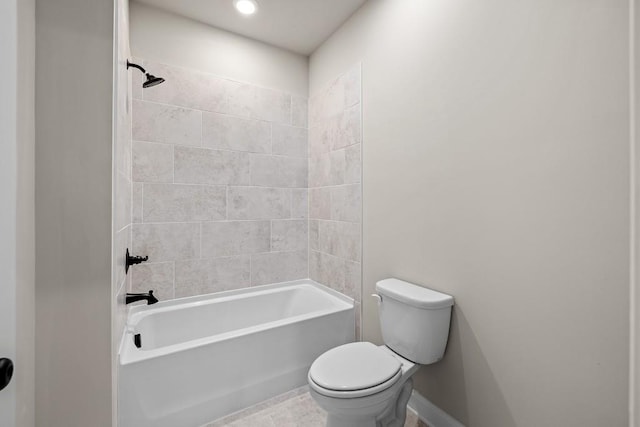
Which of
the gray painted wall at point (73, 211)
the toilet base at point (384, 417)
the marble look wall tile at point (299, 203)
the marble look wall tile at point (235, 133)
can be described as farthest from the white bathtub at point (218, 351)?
the marble look wall tile at point (235, 133)

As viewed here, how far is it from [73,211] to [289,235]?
5.71 feet

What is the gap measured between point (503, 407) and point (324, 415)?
3.17ft

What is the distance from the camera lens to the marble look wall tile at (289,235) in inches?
101

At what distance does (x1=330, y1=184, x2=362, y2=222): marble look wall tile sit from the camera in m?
2.11

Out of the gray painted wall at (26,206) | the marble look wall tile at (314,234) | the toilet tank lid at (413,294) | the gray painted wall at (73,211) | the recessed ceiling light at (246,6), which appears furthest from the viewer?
the marble look wall tile at (314,234)

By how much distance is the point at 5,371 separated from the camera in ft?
2.00

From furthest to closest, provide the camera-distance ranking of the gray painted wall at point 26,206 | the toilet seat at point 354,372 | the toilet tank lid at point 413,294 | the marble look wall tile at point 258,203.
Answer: the marble look wall tile at point 258,203 < the toilet tank lid at point 413,294 < the toilet seat at point 354,372 < the gray painted wall at point 26,206

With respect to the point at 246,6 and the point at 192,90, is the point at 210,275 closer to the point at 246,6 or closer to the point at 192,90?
the point at 192,90

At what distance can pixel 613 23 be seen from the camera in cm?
96

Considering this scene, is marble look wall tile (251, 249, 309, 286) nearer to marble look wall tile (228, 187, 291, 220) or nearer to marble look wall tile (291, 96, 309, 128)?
marble look wall tile (228, 187, 291, 220)

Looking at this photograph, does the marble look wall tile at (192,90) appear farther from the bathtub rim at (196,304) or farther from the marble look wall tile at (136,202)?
the bathtub rim at (196,304)

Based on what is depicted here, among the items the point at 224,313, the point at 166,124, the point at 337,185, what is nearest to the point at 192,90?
the point at 166,124

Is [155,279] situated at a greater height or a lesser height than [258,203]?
lesser

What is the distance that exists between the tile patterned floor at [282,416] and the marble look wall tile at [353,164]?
1510 mm
